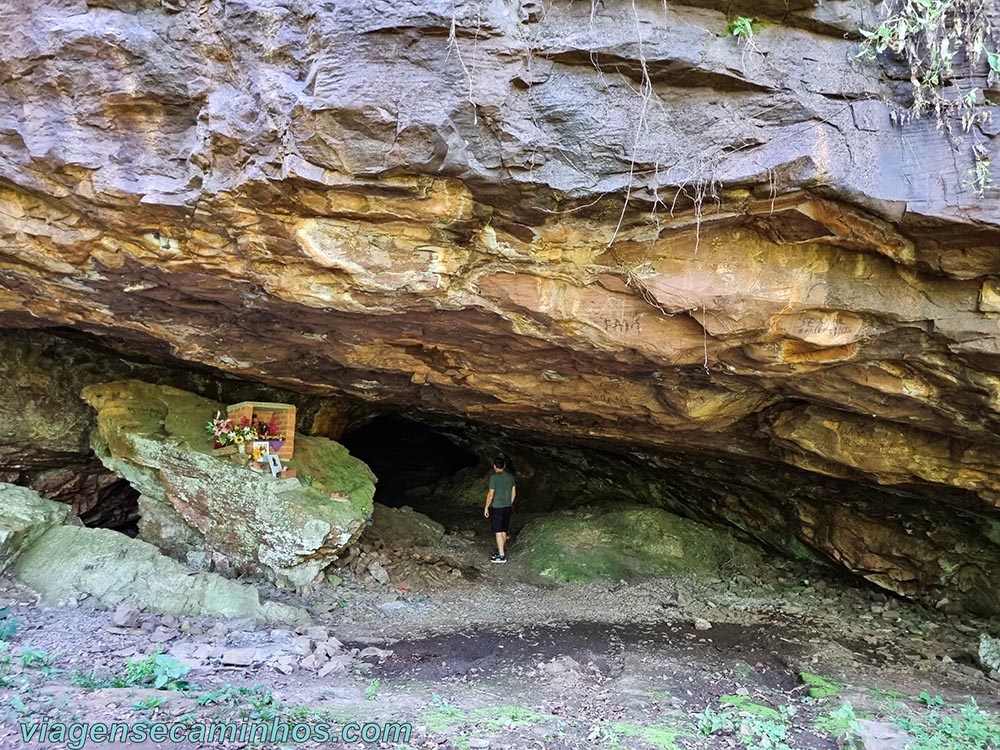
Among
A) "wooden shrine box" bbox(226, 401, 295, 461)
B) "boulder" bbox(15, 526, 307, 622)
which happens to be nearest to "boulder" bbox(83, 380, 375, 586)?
"wooden shrine box" bbox(226, 401, 295, 461)

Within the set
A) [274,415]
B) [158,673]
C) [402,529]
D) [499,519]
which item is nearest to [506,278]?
[158,673]

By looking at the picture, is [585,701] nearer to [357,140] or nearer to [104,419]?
[357,140]

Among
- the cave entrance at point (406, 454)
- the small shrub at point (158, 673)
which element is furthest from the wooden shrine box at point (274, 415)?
the cave entrance at point (406, 454)

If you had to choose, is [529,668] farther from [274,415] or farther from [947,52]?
[947,52]

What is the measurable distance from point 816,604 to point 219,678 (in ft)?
23.3

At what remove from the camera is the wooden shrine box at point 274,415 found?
754 centimetres

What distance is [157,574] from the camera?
6.29m

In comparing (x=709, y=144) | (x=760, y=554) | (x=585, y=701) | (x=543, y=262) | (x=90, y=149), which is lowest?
(x=760, y=554)

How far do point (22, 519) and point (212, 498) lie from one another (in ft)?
5.83

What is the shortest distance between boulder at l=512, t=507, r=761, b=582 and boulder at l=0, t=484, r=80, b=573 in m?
5.68

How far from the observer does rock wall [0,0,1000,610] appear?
12.2ft

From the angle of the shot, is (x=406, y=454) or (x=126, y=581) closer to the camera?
(x=126, y=581)

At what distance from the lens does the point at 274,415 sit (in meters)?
7.72

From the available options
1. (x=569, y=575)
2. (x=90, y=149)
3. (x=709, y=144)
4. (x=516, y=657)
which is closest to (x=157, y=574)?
(x=516, y=657)
